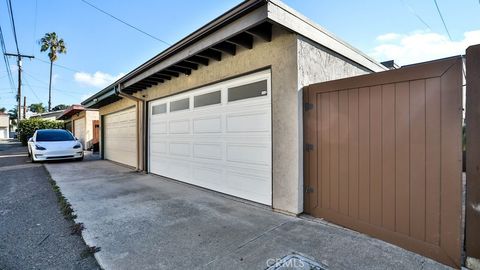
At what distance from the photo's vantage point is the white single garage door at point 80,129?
1727 cm

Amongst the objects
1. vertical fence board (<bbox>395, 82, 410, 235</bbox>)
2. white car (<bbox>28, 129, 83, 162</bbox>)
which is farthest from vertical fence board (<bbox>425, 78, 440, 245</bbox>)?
white car (<bbox>28, 129, 83, 162</bbox>)

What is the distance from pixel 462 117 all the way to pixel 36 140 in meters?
13.3

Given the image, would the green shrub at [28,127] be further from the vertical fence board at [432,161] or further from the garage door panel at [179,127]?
the vertical fence board at [432,161]

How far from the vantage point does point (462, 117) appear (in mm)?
2395

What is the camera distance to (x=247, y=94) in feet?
15.2

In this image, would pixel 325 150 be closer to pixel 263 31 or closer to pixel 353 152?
pixel 353 152

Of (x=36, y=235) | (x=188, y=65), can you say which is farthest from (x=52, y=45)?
(x=36, y=235)

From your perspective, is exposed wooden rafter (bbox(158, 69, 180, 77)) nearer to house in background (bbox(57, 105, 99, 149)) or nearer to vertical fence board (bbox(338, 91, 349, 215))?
vertical fence board (bbox(338, 91, 349, 215))

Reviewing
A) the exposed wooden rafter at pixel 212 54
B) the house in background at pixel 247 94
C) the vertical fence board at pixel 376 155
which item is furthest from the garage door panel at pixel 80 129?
the vertical fence board at pixel 376 155

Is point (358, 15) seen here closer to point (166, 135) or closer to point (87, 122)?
point (166, 135)

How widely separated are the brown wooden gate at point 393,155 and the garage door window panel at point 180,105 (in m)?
3.45

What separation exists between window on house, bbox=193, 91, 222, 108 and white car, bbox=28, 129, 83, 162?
7808 mm

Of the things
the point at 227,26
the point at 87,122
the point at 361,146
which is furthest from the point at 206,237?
the point at 87,122
